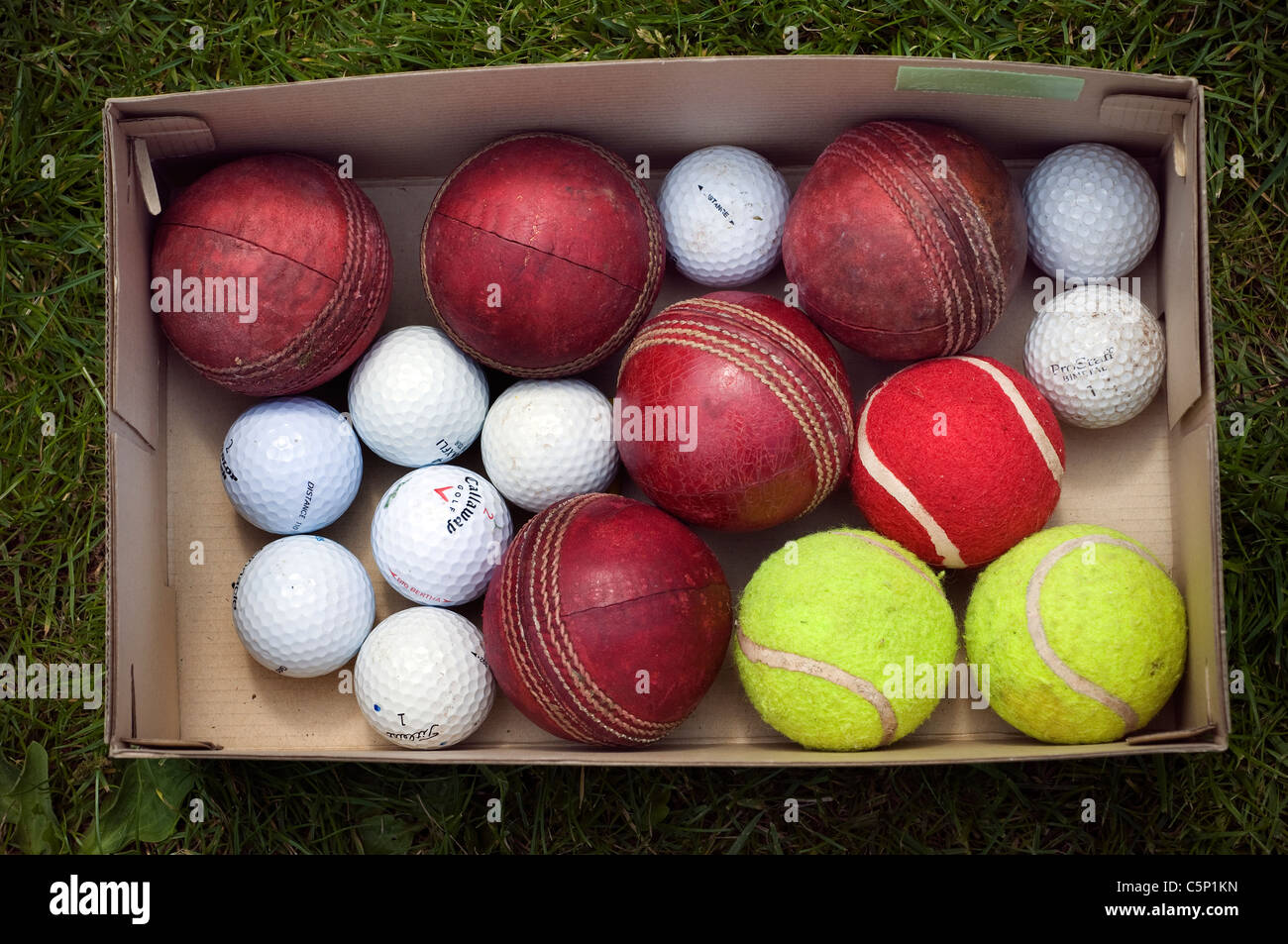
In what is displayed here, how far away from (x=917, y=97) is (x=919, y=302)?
1.53 feet

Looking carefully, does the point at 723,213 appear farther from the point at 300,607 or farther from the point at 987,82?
the point at 300,607

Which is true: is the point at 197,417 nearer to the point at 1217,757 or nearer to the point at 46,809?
the point at 46,809

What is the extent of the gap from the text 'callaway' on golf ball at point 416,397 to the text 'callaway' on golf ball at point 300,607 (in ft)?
0.96

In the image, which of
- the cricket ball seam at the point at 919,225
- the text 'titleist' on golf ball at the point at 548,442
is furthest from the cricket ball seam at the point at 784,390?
the cricket ball seam at the point at 919,225

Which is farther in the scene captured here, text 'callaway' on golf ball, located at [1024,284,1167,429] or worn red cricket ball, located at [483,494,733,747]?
text 'callaway' on golf ball, located at [1024,284,1167,429]

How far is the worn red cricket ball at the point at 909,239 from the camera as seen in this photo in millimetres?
2074

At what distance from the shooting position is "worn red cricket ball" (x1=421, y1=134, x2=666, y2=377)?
2.09 m

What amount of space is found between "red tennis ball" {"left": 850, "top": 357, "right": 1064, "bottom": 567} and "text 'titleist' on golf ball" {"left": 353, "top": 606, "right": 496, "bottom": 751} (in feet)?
3.10

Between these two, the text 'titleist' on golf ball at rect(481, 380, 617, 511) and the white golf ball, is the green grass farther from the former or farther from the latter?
the text 'titleist' on golf ball at rect(481, 380, 617, 511)

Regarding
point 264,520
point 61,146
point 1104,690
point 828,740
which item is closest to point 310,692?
point 264,520

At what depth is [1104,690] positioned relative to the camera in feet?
6.58

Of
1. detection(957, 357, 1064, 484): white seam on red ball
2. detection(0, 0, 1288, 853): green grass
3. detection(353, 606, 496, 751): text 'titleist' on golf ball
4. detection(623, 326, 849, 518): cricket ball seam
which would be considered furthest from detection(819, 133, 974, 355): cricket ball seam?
detection(353, 606, 496, 751): text 'titleist' on golf ball

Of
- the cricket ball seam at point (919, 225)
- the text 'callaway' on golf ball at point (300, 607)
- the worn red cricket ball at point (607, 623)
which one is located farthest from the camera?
the text 'callaway' on golf ball at point (300, 607)

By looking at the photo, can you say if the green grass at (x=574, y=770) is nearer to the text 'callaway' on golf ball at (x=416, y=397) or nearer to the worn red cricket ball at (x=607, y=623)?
the worn red cricket ball at (x=607, y=623)
